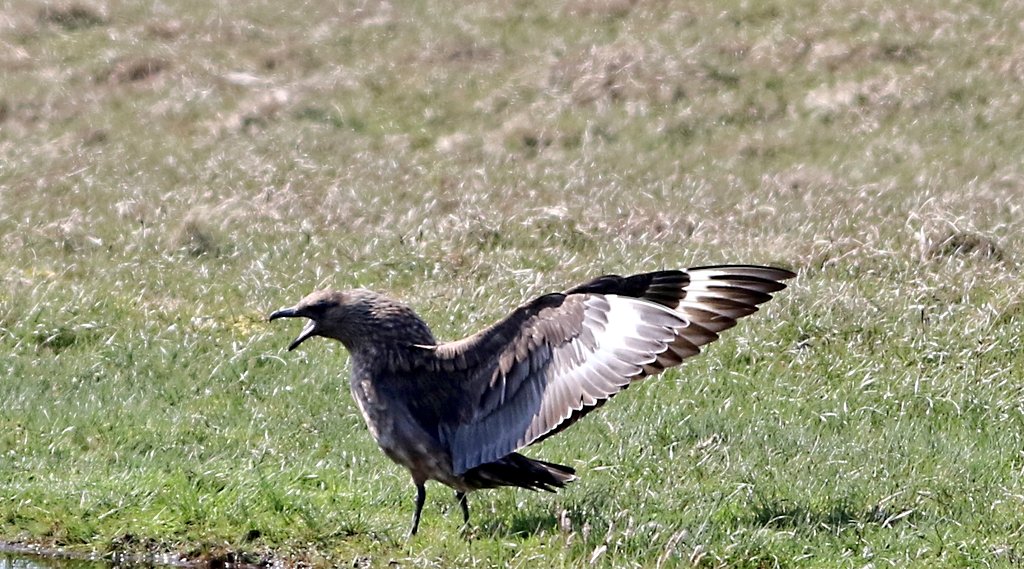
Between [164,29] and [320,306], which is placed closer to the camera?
[320,306]

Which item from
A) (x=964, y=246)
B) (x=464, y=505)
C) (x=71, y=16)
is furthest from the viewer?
(x=71, y=16)

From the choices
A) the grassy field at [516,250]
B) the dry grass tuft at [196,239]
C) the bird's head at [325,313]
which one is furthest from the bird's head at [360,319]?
the dry grass tuft at [196,239]

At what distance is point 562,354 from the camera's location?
641cm

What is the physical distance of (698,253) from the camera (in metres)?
11.5

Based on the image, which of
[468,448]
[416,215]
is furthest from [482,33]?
[468,448]

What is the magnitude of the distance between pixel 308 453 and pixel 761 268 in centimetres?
245

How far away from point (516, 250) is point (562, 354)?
5203 mm

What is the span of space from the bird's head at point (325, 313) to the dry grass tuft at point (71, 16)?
14.2 meters

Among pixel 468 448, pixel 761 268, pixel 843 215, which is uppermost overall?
pixel 761 268

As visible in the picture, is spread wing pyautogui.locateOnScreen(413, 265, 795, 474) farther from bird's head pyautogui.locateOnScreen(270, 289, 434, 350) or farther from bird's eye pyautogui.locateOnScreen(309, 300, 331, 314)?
bird's eye pyautogui.locateOnScreen(309, 300, 331, 314)

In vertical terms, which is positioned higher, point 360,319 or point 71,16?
point 360,319

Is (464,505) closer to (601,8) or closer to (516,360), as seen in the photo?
(516,360)

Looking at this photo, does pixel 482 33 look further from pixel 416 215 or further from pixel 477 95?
pixel 416 215

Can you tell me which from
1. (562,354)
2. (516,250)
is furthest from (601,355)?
(516,250)
